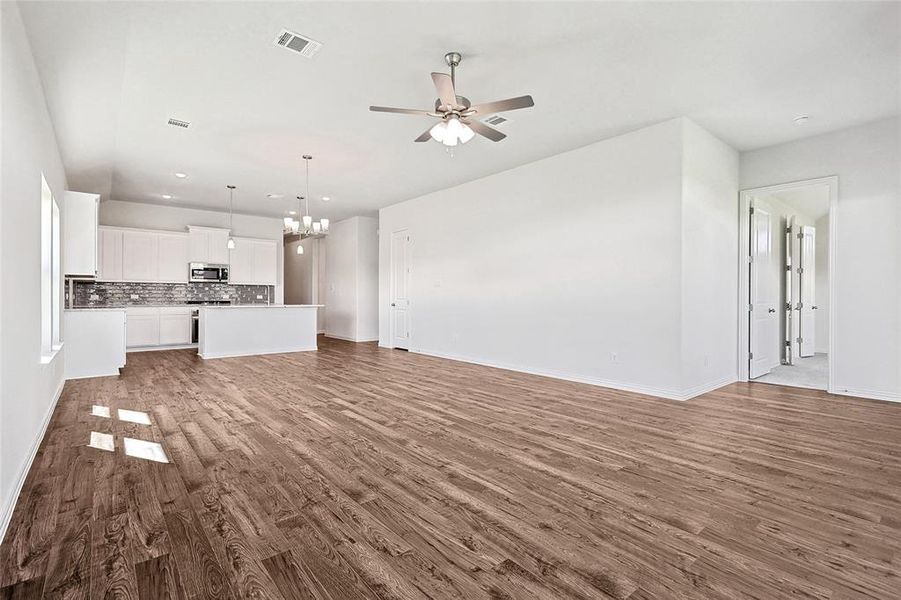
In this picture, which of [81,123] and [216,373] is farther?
[216,373]

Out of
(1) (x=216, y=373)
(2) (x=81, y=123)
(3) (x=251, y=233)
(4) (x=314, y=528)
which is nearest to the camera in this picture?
(4) (x=314, y=528)

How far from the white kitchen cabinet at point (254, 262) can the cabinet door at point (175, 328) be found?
1.27 m

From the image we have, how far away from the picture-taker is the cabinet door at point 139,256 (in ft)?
27.9

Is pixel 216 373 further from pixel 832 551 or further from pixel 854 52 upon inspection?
pixel 854 52

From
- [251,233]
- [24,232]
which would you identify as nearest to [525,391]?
[24,232]

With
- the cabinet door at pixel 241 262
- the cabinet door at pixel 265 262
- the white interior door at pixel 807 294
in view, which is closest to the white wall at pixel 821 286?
the white interior door at pixel 807 294

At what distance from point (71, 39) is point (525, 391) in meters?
5.00

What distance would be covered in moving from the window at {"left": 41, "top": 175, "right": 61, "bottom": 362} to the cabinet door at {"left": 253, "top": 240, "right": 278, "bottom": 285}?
4918mm

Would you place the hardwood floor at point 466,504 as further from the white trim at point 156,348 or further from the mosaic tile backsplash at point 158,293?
the mosaic tile backsplash at point 158,293

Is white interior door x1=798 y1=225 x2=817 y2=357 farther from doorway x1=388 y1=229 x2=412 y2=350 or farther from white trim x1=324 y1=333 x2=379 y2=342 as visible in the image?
white trim x1=324 y1=333 x2=379 y2=342

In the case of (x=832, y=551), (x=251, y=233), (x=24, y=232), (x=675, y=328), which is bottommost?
(x=832, y=551)

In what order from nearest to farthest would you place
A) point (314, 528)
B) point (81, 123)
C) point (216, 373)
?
point (314, 528), point (81, 123), point (216, 373)

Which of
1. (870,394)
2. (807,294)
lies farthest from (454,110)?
(807,294)

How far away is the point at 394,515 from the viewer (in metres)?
2.20
